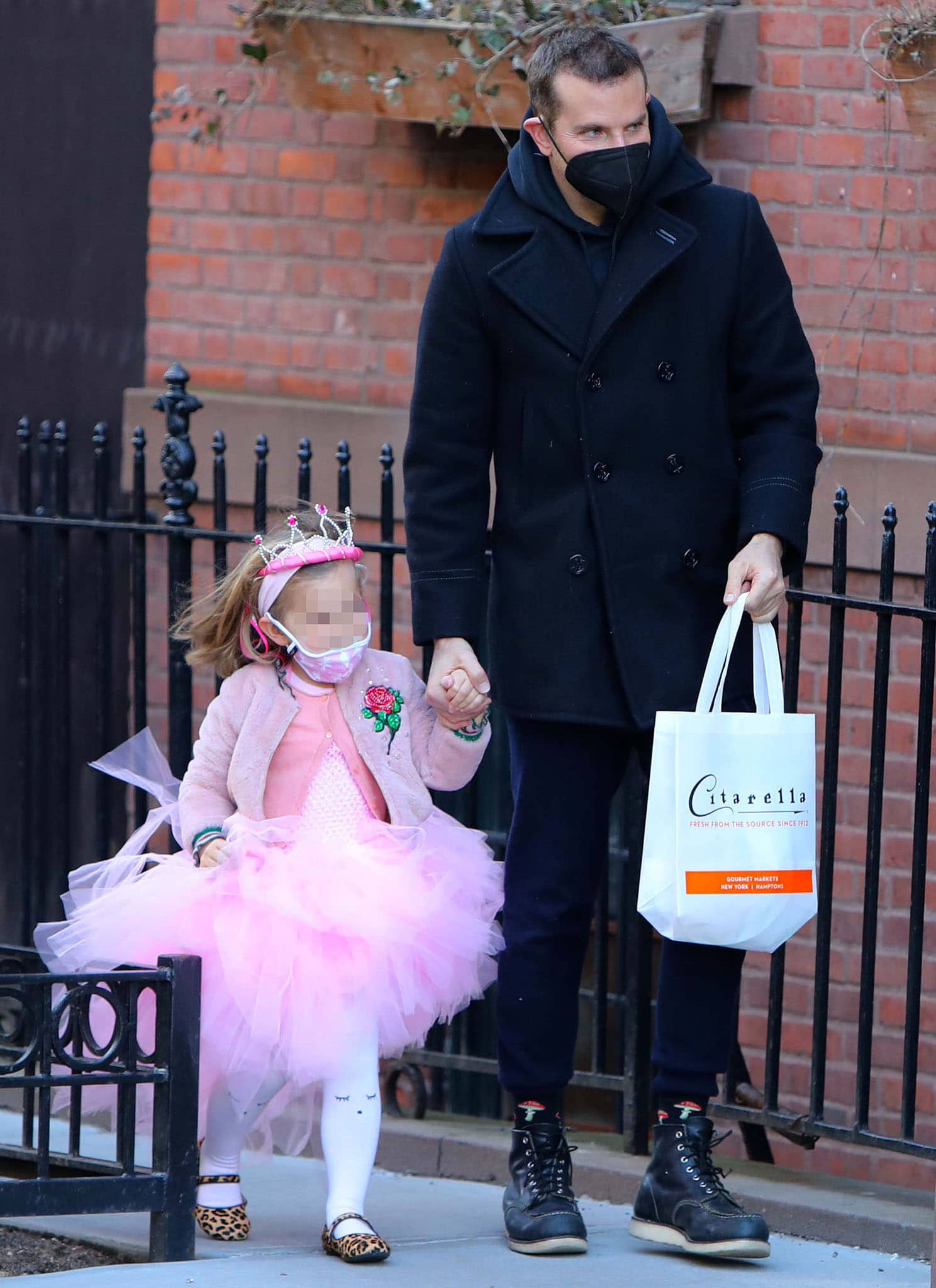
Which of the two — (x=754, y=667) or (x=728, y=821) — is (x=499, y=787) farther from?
(x=728, y=821)

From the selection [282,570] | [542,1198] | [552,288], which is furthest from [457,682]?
[542,1198]

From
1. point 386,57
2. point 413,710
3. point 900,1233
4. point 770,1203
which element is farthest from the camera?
point 386,57

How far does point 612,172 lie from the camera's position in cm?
307

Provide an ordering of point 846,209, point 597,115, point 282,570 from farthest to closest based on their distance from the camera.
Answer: point 846,209 → point 282,570 → point 597,115

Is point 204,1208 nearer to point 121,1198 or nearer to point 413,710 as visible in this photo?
point 121,1198

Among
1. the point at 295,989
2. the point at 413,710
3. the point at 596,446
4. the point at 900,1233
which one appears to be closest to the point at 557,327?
the point at 596,446

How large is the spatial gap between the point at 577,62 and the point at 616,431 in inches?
23.7

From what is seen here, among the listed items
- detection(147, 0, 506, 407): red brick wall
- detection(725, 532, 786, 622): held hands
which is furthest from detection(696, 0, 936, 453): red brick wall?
detection(725, 532, 786, 622): held hands

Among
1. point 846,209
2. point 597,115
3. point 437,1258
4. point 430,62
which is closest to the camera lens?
point 597,115

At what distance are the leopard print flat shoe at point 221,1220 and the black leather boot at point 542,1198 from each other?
1.62 feet

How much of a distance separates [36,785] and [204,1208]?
2.41m

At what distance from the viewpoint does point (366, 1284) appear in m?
3.09

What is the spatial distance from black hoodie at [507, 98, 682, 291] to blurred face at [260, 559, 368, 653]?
0.71m

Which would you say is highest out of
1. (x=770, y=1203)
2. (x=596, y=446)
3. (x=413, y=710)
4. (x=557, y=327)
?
(x=557, y=327)
